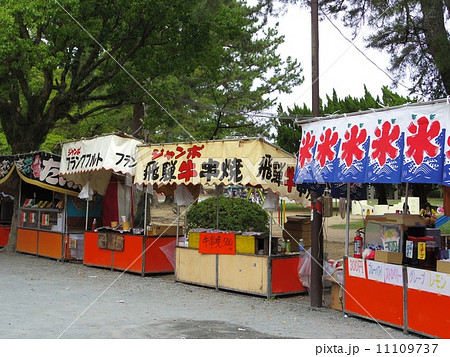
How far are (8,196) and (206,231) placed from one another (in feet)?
37.3

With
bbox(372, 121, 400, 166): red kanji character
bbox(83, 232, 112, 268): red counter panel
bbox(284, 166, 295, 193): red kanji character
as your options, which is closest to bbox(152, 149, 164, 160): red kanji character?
bbox(284, 166, 295, 193): red kanji character

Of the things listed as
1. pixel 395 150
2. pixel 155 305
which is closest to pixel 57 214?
pixel 155 305

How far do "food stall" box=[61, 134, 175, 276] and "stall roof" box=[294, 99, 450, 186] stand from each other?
216 inches

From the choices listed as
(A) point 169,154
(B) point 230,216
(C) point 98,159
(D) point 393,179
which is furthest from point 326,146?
(B) point 230,216

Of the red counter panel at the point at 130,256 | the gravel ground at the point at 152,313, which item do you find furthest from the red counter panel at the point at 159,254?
the gravel ground at the point at 152,313

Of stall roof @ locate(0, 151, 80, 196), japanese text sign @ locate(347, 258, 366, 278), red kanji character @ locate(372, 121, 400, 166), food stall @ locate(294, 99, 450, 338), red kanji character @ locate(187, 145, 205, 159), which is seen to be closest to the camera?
food stall @ locate(294, 99, 450, 338)

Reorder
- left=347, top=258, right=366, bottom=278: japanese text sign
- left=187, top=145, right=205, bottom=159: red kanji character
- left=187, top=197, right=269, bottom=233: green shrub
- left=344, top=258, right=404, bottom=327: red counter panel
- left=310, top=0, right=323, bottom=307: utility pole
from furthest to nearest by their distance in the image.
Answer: left=187, top=197, right=269, bottom=233: green shrub
left=187, top=145, right=205, bottom=159: red kanji character
left=310, top=0, right=323, bottom=307: utility pole
left=347, top=258, right=366, bottom=278: japanese text sign
left=344, top=258, right=404, bottom=327: red counter panel

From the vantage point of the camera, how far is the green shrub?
2112 centimetres

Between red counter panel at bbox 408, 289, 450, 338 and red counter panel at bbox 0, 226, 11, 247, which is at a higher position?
red counter panel at bbox 0, 226, 11, 247

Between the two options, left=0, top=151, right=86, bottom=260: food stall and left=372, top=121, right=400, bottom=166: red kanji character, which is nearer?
left=372, top=121, right=400, bottom=166: red kanji character

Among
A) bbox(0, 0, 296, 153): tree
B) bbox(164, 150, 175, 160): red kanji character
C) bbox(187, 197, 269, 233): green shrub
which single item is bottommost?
bbox(187, 197, 269, 233): green shrub

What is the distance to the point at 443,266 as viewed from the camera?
23.9 ft

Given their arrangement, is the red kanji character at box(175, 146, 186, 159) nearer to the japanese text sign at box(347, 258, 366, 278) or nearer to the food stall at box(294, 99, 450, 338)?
the food stall at box(294, 99, 450, 338)

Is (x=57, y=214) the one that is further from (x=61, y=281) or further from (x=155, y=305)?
(x=155, y=305)
